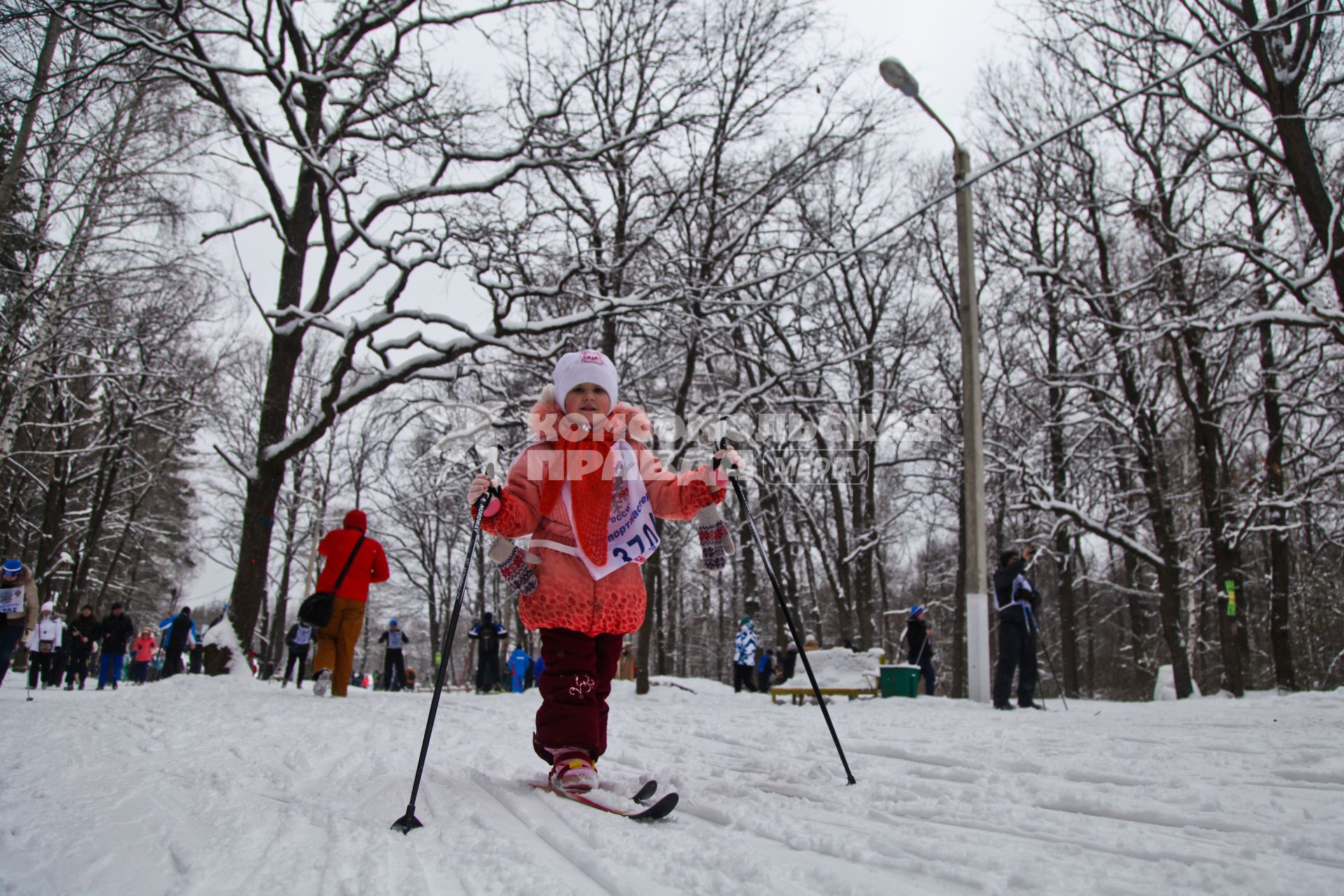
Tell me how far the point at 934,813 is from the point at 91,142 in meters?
14.9

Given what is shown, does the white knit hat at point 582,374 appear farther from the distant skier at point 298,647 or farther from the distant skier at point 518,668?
the distant skier at point 518,668

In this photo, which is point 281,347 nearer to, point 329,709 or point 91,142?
point 91,142

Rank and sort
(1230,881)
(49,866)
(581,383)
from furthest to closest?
(581,383), (49,866), (1230,881)

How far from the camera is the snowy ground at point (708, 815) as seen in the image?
6.15 ft

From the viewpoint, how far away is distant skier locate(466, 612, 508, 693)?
51.8 ft

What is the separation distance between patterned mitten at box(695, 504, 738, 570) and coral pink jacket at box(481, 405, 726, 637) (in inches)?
2.1

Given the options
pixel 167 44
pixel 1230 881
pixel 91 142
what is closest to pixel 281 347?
pixel 167 44

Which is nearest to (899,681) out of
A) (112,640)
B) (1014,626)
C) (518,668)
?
(1014,626)

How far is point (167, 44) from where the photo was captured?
10.1 m

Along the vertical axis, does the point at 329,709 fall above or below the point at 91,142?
below

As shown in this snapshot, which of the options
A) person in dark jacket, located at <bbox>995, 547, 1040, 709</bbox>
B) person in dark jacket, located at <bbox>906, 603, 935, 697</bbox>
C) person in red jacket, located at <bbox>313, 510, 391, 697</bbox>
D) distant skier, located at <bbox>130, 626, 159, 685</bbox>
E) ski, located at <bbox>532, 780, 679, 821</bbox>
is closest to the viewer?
ski, located at <bbox>532, 780, 679, 821</bbox>

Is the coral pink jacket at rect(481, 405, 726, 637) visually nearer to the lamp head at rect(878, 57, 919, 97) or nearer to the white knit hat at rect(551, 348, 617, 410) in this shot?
the white knit hat at rect(551, 348, 617, 410)

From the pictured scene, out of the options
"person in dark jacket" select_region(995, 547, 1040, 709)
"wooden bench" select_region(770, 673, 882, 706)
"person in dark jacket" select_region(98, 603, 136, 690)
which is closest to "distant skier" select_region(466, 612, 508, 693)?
"wooden bench" select_region(770, 673, 882, 706)

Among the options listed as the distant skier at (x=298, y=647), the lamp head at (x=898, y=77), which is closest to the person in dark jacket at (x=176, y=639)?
the distant skier at (x=298, y=647)
